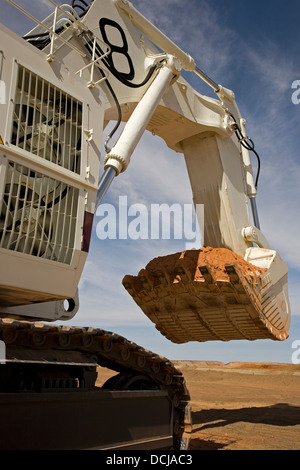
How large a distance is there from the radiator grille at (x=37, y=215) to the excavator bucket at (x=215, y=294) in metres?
2.90

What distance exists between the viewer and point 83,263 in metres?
4.28

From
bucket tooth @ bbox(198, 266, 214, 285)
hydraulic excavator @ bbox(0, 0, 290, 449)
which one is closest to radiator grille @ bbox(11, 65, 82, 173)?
hydraulic excavator @ bbox(0, 0, 290, 449)

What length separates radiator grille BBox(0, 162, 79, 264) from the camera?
3.78 m

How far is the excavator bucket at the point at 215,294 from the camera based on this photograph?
263 inches

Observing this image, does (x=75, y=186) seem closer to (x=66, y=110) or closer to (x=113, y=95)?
(x=66, y=110)

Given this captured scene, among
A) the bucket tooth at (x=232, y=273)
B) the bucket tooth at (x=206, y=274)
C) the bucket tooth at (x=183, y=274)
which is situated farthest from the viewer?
the bucket tooth at (x=183, y=274)

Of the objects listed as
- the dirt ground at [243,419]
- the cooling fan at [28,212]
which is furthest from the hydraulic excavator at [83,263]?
the dirt ground at [243,419]

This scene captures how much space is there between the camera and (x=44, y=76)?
428cm

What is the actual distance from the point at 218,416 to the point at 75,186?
813 cm

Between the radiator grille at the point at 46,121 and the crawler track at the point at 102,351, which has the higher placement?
the radiator grille at the point at 46,121

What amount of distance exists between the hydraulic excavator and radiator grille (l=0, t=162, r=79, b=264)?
0.01 meters

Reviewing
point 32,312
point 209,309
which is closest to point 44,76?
point 32,312

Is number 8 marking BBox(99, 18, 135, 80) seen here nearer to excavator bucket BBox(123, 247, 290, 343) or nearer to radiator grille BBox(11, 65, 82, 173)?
radiator grille BBox(11, 65, 82, 173)

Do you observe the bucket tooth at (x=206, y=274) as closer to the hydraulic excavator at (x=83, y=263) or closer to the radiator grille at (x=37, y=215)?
the hydraulic excavator at (x=83, y=263)
